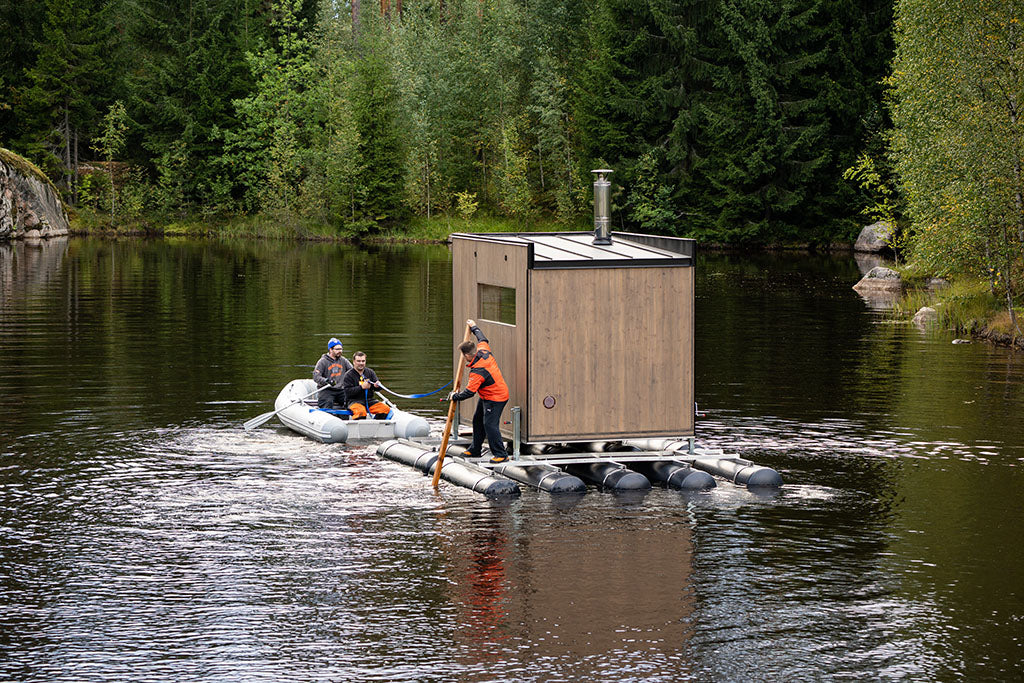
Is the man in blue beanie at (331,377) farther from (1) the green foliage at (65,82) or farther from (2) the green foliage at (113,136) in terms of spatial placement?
(2) the green foliage at (113,136)

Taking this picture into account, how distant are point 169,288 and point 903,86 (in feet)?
94.8

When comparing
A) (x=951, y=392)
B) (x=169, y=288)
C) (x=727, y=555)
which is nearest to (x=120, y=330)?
(x=169, y=288)

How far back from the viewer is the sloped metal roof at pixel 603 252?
64.3 ft

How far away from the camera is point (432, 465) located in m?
20.2

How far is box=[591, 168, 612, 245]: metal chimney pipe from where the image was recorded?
2136 cm

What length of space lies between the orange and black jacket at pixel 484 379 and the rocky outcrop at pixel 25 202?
207 ft

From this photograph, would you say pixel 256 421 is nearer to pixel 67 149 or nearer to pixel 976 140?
pixel 976 140

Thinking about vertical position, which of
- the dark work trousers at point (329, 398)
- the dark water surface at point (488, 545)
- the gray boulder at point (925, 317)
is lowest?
the dark water surface at point (488, 545)

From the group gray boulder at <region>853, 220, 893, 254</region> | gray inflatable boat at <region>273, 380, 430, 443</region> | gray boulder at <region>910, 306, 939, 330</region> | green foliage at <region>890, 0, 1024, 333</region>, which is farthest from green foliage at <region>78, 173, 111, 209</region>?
gray inflatable boat at <region>273, 380, 430, 443</region>

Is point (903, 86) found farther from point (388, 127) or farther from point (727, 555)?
point (388, 127)

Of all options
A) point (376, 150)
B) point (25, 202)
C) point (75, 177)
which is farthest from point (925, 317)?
point (75, 177)

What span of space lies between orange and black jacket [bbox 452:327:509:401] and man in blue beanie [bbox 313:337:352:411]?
4849mm

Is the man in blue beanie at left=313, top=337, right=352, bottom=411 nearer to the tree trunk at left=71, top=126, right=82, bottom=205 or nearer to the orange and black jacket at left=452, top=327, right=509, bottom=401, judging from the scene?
the orange and black jacket at left=452, top=327, right=509, bottom=401

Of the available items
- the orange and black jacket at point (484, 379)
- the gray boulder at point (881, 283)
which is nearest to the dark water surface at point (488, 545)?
the orange and black jacket at point (484, 379)
